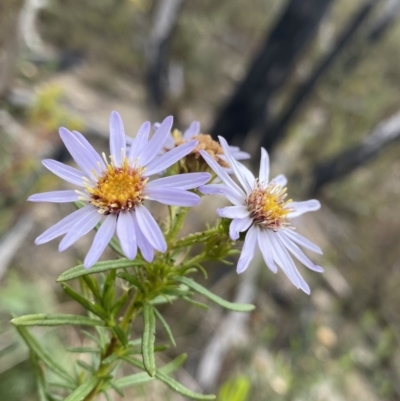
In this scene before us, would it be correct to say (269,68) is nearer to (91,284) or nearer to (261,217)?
(261,217)

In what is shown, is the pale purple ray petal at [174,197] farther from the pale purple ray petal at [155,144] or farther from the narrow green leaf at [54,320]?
the narrow green leaf at [54,320]

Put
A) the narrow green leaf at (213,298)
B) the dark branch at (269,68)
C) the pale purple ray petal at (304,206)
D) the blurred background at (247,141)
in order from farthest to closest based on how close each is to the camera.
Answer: the dark branch at (269,68), the blurred background at (247,141), the pale purple ray petal at (304,206), the narrow green leaf at (213,298)

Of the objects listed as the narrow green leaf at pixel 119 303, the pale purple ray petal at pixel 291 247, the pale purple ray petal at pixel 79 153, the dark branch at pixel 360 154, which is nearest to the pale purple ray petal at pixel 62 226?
the pale purple ray petal at pixel 79 153

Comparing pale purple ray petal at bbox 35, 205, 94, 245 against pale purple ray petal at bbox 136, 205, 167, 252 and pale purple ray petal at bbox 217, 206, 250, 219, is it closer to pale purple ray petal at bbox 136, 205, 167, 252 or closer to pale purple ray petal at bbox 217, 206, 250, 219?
pale purple ray petal at bbox 136, 205, 167, 252

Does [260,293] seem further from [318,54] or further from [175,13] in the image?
[175,13]

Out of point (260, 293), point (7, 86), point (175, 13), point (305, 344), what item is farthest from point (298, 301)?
point (175, 13)

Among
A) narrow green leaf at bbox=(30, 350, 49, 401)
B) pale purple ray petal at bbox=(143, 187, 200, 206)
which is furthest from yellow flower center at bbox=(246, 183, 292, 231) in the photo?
narrow green leaf at bbox=(30, 350, 49, 401)

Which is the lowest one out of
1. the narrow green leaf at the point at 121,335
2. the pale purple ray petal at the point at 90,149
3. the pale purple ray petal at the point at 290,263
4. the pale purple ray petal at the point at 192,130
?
the pale purple ray petal at the point at 290,263

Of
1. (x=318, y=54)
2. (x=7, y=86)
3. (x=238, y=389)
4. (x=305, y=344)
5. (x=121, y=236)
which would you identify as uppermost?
(x=318, y=54)
